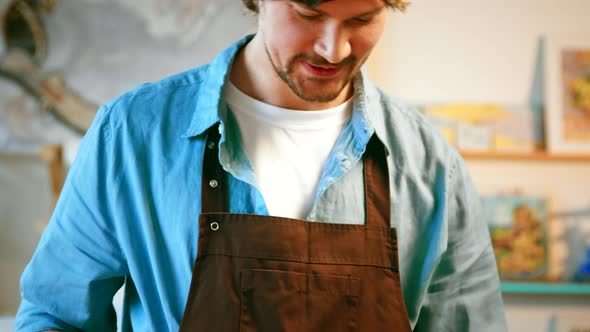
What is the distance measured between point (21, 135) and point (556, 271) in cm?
244

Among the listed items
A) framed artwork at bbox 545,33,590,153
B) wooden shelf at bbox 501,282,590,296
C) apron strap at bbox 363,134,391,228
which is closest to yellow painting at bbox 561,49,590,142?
framed artwork at bbox 545,33,590,153

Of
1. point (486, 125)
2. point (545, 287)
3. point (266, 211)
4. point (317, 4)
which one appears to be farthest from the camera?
point (486, 125)

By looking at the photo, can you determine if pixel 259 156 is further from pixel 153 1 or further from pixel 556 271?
pixel 153 1

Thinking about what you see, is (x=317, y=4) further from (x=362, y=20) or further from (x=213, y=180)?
(x=213, y=180)

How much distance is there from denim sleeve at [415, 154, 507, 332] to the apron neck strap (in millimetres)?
140

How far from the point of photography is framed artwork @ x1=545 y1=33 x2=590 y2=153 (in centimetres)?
274

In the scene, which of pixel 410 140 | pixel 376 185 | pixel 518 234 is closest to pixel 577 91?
pixel 518 234

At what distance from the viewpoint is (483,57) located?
279 cm

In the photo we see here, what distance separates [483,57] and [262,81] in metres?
1.74

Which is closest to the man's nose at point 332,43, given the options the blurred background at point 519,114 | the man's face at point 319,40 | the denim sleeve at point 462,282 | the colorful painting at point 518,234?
the man's face at point 319,40

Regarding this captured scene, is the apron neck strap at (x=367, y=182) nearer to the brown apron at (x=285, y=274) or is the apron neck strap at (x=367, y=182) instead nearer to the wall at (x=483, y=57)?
the brown apron at (x=285, y=274)

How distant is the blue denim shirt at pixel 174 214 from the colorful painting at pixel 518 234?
1.44 m

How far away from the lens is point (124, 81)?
3.22 m

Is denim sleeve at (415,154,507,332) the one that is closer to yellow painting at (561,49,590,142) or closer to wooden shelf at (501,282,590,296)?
wooden shelf at (501,282,590,296)
